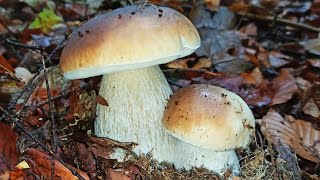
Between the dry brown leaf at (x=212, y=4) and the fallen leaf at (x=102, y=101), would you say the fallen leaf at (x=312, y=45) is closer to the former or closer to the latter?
the dry brown leaf at (x=212, y=4)

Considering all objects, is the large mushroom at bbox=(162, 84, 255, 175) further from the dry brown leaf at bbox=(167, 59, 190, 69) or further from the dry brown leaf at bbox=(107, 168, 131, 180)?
the dry brown leaf at bbox=(167, 59, 190, 69)

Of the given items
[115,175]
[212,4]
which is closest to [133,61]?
[115,175]

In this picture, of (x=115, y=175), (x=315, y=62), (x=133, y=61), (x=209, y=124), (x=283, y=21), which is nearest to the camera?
(x=133, y=61)

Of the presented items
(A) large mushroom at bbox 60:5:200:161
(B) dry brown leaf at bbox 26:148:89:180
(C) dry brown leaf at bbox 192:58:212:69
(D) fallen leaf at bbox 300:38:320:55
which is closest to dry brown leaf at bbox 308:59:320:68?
(D) fallen leaf at bbox 300:38:320:55

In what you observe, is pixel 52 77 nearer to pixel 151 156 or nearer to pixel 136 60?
pixel 151 156

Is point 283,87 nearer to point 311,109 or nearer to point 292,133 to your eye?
point 311,109

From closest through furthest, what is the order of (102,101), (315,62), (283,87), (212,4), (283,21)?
(102,101) → (283,87) → (315,62) → (283,21) → (212,4)

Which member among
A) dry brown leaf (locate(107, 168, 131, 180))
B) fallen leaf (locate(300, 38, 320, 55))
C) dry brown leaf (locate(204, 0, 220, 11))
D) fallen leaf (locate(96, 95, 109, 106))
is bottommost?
dry brown leaf (locate(107, 168, 131, 180))
